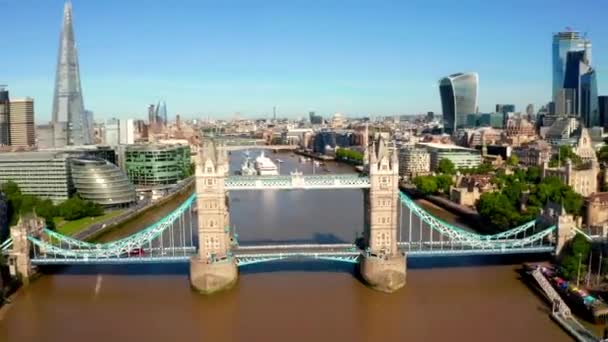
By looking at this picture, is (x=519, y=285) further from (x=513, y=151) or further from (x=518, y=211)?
(x=513, y=151)

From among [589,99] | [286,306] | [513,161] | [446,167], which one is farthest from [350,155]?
[286,306]

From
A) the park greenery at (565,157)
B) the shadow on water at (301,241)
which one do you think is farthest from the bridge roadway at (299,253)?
the park greenery at (565,157)

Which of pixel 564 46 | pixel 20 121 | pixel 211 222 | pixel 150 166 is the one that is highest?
pixel 564 46

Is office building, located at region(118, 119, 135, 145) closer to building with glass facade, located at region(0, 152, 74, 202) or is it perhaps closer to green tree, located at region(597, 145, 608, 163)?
building with glass facade, located at region(0, 152, 74, 202)

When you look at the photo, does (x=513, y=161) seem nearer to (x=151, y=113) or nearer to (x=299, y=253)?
(x=299, y=253)

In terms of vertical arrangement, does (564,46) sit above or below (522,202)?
above

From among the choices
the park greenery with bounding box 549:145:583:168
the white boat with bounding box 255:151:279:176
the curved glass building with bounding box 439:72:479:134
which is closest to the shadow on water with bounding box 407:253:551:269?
the park greenery with bounding box 549:145:583:168
